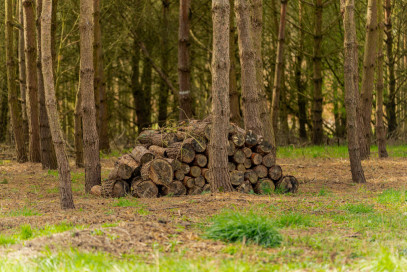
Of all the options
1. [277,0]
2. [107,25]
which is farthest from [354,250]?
[277,0]

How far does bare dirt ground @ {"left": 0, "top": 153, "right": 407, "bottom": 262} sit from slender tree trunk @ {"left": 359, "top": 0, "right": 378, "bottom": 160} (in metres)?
0.75

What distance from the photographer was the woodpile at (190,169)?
9609mm

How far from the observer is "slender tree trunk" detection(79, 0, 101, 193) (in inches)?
372

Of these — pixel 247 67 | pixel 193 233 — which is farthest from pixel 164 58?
pixel 193 233

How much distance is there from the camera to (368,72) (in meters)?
15.3

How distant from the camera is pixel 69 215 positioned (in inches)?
281

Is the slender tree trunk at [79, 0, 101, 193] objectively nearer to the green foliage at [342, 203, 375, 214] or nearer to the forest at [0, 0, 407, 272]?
the forest at [0, 0, 407, 272]

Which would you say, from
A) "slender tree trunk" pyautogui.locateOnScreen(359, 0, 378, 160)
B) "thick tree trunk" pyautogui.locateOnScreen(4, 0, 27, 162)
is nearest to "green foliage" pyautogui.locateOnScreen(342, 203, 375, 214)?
Result: "slender tree trunk" pyautogui.locateOnScreen(359, 0, 378, 160)

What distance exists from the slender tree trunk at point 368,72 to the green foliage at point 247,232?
31.8 ft

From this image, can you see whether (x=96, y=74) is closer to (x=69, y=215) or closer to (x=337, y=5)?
(x=69, y=215)

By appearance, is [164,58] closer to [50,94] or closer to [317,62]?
[317,62]

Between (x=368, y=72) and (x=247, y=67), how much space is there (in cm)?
598

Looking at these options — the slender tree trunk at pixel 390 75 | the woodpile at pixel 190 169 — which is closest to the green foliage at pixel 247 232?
the woodpile at pixel 190 169

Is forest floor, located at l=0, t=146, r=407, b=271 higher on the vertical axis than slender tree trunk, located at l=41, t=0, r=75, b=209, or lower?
lower
